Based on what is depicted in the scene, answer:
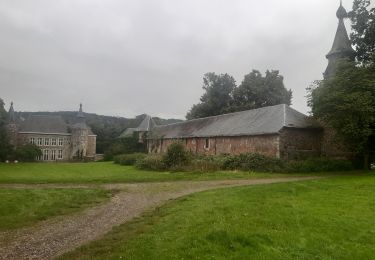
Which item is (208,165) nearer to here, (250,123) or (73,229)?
(250,123)

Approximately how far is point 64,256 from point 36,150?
49.8 m

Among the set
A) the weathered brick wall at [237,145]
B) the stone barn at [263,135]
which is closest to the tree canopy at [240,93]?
the stone barn at [263,135]

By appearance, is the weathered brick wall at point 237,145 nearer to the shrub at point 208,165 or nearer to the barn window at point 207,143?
the barn window at point 207,143

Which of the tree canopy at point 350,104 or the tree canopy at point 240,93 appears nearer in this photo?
the tree canopy at point 350,104

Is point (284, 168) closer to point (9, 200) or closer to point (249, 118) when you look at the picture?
point (249, 118)

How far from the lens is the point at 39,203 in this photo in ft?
43.9

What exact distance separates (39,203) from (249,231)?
8.03m

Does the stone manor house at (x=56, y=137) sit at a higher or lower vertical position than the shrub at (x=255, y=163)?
higher

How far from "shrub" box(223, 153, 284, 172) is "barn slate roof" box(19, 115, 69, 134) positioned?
135 feet

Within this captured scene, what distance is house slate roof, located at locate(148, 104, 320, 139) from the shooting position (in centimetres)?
3080

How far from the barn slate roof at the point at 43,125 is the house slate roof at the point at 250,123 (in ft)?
77.8

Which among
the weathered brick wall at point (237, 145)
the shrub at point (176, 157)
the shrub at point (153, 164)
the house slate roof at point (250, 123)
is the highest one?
the house slate roof at point (250, 123)

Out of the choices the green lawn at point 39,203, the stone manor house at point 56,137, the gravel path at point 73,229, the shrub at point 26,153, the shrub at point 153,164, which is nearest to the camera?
the gravel path at point 73,229

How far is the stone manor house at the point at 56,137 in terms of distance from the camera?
5950 centimetres
